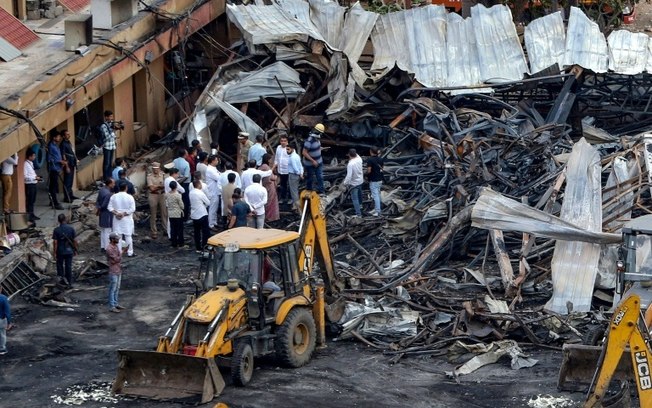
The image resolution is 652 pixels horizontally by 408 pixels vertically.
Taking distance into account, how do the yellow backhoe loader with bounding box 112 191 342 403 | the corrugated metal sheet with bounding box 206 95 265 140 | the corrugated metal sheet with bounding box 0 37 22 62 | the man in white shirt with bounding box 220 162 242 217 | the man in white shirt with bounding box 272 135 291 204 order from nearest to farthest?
the yellow backhoe loader with bounding box 112 191 342 403 < the man in white shirt with bounding box 220 162 242 217 < the man in white shirt with bounding box 272 135 291 204 < the corrugated metal sheet with bounding box 0 37 22 62 < the corrugated metal sheet with bounding box 206 95 265 140

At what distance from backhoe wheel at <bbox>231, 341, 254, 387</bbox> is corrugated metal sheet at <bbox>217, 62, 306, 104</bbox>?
39.2 feet

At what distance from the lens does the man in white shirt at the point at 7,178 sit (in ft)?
86.4

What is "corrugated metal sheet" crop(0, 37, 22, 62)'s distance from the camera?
29.8m

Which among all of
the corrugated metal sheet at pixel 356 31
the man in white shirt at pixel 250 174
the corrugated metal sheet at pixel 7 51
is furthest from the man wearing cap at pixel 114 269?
the corrugated metal sheet at pixel 356 31

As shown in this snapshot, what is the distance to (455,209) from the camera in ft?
82.1

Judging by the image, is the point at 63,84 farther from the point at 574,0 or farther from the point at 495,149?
the point at 574,0

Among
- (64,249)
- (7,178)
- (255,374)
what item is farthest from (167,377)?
(7,178)

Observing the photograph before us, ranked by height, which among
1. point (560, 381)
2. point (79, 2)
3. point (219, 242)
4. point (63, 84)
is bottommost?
point (560, 381)

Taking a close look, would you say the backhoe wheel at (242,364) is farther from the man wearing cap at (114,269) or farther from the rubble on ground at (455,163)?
the man wearing cap at (114,269)

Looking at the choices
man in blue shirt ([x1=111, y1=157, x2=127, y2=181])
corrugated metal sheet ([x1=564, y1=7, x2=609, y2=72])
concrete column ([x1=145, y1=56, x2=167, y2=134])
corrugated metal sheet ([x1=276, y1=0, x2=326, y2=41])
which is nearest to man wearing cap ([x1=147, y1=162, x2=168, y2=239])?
man in blue shirt ([x1=111, y1=157, x2=127, y2=181])

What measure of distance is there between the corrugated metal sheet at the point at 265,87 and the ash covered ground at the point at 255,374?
7804 millimetres

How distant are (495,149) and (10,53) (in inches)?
392

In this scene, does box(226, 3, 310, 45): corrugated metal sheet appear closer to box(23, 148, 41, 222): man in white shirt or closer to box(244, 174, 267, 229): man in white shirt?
box(244, 174, 267, 229): man in white shirt

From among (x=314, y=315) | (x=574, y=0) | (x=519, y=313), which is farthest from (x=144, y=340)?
(x=574, y=0)
